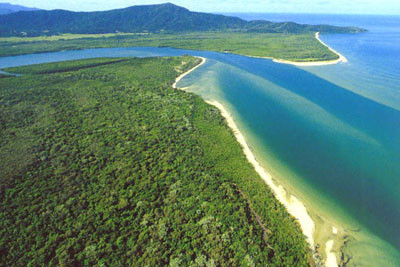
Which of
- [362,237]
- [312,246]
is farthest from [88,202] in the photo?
[362,237]

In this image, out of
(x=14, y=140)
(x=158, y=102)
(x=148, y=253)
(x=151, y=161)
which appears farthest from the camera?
(x=158, y=102)

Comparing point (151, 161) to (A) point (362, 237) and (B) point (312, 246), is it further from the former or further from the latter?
(A) point (362, 237)

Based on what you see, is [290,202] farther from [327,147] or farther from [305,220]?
[327,147]

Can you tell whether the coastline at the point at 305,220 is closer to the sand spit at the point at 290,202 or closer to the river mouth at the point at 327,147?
the sand spit at the point at 290,202

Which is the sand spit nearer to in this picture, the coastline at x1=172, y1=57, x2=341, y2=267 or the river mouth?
the coastline at x1=172, y1=57, x2=341, y2=267

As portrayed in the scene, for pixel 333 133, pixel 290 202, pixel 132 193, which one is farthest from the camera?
pixel 333 133

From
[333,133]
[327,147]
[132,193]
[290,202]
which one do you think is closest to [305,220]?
[290,202]

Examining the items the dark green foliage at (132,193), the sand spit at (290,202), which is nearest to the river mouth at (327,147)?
the sand spit at (290,202)
